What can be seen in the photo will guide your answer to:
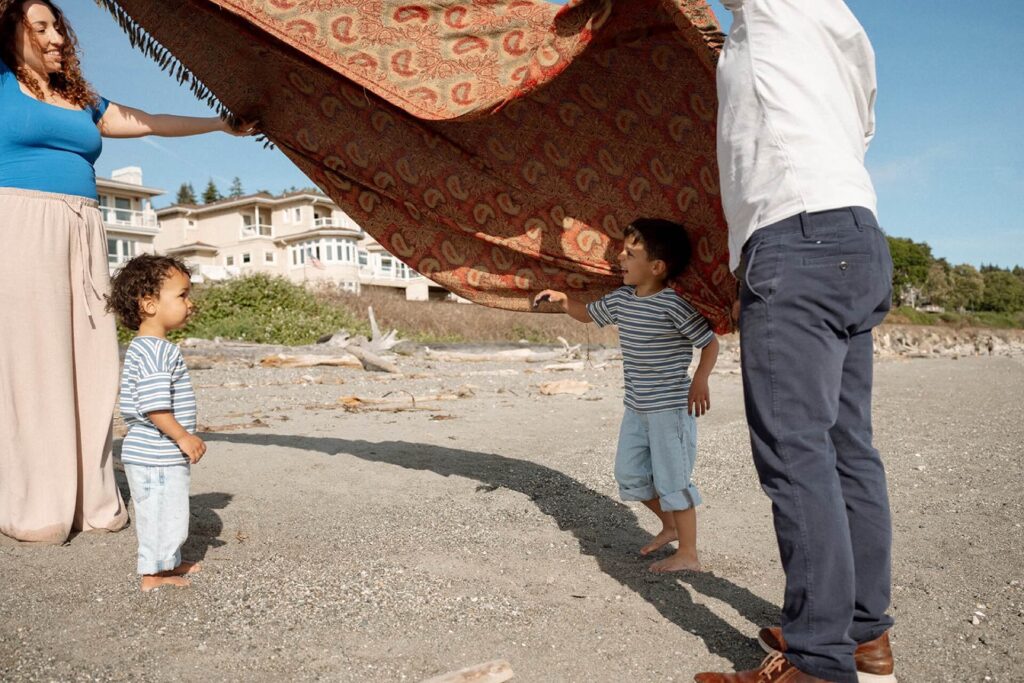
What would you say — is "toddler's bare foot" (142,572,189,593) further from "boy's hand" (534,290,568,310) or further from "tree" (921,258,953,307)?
"tree" (921,258,953,307)

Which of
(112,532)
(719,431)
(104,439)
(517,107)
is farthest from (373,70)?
(719,431)

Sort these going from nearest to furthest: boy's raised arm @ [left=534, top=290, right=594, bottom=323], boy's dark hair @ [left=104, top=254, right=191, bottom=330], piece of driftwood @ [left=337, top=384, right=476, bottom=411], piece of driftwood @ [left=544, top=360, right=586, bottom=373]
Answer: boy's dark hair @ [left=104, top=254, right=191, bottom=330]
boy's raised arm @ [left=534, top=290, right=594, bottom=323]
piece of driftwood @ [left=337, top=384, right=476, bottom=411]
piece of driftwood @ [left=544, top=360, right=586, bottom=373]

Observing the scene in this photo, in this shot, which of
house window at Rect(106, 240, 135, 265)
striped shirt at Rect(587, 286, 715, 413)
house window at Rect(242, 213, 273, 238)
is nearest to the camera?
striped shirt at Rect(587, 286, 715, 413)

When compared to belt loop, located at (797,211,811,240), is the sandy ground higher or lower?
lower

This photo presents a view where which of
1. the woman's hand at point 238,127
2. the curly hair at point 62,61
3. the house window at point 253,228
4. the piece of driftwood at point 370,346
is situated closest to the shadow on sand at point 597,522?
the woman's hand at point 238,127

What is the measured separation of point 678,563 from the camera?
3547 mm

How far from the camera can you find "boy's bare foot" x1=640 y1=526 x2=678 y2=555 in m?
3.84

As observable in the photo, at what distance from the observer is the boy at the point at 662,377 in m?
3.60

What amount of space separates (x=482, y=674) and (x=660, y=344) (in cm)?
187

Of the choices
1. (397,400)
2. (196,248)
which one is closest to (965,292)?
(196,248)

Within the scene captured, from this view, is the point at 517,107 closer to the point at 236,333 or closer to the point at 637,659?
the point at 637,659

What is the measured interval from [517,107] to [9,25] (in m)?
2.57

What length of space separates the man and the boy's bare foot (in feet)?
4.63

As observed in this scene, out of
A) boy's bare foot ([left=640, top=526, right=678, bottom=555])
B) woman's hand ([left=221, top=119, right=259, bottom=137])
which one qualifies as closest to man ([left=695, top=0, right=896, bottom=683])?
boy's bare foot ([left=640, top=526, right=678, bottom=555])
